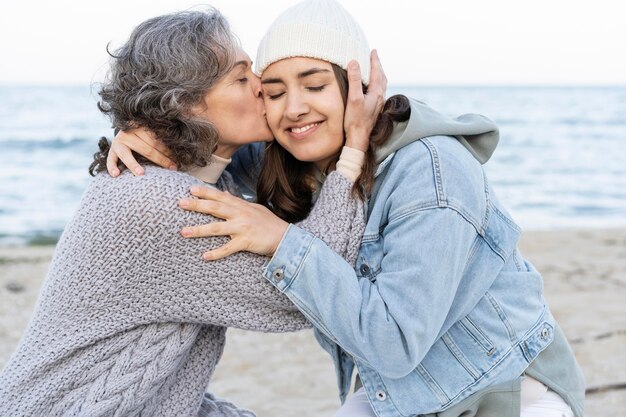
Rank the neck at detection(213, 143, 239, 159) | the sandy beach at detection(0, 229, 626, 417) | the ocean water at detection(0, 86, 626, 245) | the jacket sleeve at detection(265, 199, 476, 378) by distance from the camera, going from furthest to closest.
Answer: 1. the ocean water at detection(0, 86, 626, 245)
2. the sandy beach at detection(0, 229, 626, 417)
3. the neck at detection(213, 143, 239, 159)
4. the jacket sleeve at detection(265, 199, 476, 378)

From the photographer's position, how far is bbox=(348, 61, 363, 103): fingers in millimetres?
2478

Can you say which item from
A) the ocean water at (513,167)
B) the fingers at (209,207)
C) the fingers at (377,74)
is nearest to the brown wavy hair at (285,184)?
the fingers at (377,74)

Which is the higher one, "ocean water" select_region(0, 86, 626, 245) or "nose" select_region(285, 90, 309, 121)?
"nose" select_region(285, 90, 309, 121)

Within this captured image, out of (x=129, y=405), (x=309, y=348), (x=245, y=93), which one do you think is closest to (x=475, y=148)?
(x=245, y=93)

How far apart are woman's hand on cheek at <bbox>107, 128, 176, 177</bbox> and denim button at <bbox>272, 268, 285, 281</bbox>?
0.58 metres

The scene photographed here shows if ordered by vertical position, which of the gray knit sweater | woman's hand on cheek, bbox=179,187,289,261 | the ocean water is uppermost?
woman's hand on cheek, bbox=179,187,289,261

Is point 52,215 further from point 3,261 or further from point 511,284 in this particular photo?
point 511,284

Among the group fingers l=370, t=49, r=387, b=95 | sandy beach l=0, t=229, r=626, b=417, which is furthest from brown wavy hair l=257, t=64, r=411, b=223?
sandy beach l=0, t=229, r=626, b=417

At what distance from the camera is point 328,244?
90.7 inches

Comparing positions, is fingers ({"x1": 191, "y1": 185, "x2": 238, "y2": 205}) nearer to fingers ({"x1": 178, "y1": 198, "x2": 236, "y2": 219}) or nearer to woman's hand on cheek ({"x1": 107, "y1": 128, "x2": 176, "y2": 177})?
fingers ({"x1": 178, "y1": 198, "x2": 236, "y2": 219})

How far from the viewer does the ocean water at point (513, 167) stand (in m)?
13.0

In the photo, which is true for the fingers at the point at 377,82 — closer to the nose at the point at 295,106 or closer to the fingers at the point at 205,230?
the nose at the point at 295,106

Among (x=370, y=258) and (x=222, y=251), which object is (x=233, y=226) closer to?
(x=222, y=251)

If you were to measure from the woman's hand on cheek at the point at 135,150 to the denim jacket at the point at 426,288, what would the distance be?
573 mm
